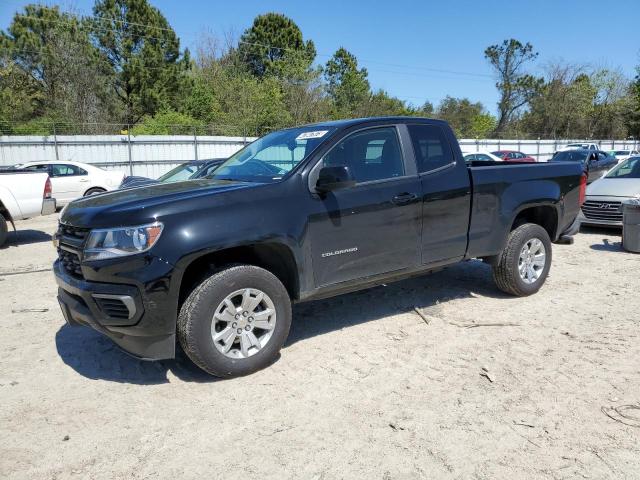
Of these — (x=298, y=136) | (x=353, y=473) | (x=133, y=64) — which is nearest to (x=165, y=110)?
(x=133, y=64)

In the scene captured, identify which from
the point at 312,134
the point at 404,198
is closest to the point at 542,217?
the point at 404,198

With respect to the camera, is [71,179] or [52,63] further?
[52,63]

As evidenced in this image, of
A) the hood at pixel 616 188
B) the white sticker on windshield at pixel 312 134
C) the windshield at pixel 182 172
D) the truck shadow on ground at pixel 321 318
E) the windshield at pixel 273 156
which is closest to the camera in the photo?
the truck shadow on ground at pixel 321 318

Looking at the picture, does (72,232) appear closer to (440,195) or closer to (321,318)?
(321,318)

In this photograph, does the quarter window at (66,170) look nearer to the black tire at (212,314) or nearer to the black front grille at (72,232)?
the black front grille at (72,232)

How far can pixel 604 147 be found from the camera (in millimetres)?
41188

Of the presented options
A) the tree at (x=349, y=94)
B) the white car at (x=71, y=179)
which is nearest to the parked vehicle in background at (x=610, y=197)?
the white car at (x=71, y=179)

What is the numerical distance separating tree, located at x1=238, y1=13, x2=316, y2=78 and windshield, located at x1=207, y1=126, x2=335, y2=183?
125 ft

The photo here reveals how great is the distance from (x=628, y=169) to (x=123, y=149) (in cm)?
1879

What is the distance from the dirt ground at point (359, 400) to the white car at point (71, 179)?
940cm

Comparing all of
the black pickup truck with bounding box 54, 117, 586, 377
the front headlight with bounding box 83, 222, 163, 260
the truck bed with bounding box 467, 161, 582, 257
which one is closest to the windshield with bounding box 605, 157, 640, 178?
the truck bed with bounding box 467, 161, 582, 257

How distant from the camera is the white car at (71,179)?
541 inches

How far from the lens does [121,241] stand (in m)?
3.32

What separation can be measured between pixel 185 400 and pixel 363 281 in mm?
1653
